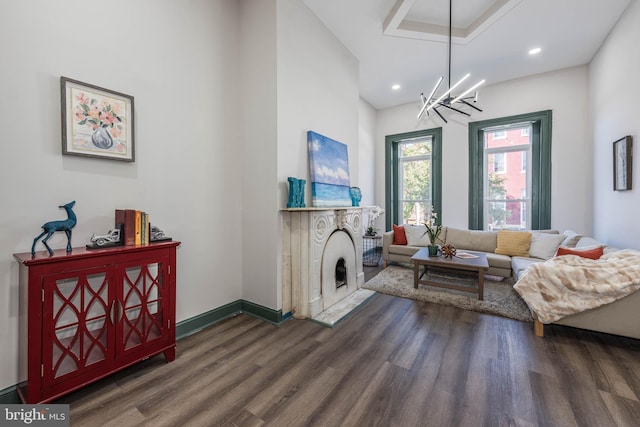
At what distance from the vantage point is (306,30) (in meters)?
2.96

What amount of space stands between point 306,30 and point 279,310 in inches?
123

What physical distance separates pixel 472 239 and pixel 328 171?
3.06m

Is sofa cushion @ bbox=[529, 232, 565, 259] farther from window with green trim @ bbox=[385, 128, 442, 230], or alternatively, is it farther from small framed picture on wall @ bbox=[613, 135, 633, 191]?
window with green trim @ bbox=[385, 128, 442, 230]

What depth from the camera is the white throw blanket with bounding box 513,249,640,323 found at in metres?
2.07

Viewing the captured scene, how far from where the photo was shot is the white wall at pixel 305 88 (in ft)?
8.59

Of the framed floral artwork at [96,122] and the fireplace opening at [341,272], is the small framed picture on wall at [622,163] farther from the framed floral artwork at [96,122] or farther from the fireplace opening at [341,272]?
the framed floral artwork at [96,122]

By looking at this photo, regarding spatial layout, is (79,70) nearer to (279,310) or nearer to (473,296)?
(279,310)

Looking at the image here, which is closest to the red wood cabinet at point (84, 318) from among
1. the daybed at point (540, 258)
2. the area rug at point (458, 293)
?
the area rug at point (458, 293)

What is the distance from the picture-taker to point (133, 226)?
6.09ft

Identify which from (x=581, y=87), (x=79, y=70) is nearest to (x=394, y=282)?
(x=79, y=70)

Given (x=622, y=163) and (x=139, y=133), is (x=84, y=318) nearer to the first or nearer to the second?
(x=139, y=133)

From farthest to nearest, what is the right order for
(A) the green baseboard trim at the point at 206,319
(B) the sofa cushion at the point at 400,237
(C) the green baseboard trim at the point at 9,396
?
1. (B) the sofa cushion at the point at 400,237
2. (A) the green baseboard trim at the point at 206,319
3. (C) the green baseboard trim at the point at 9,396

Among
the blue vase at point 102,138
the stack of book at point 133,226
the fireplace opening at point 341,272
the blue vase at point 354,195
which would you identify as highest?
the blue vase at point 102,138

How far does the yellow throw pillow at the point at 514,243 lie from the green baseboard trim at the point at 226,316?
3.64m
